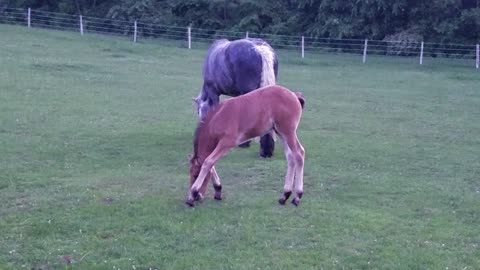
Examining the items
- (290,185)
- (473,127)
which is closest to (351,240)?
(290,185)

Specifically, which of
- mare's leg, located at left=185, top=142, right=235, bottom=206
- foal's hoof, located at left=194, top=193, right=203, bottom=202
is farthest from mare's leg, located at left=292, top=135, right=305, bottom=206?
foal's hoof, located at left=194, top=193, right=203, bottom=202

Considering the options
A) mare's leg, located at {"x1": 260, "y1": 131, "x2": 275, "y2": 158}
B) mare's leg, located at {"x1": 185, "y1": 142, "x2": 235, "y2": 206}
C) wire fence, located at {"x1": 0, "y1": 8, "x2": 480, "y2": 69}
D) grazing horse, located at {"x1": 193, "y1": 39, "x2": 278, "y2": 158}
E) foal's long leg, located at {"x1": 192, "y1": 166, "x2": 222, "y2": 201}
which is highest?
grazing horse, located at {"x1": 193, "y1": 39, "x2": 278, "y2": 158}

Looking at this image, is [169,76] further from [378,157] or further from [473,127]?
[378,157]

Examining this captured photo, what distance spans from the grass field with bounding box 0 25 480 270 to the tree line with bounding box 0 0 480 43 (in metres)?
14.8

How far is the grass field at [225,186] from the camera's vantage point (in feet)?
23.6

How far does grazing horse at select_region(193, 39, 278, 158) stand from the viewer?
477 inches

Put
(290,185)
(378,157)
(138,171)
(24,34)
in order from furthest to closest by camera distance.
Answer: (24,34) < (378,157) < (138,171) < (290,185)

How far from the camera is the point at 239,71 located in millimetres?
12438

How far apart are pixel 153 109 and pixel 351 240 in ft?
33.8

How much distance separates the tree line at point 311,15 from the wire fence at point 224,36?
23.8 inches

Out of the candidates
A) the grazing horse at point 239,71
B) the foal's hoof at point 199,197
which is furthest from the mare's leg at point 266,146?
the foal's hoof at point 199,197

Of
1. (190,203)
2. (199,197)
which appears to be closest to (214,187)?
(199,197)

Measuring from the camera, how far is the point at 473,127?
1603 cm

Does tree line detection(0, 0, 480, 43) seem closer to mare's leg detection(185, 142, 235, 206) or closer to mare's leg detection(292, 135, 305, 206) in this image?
mare's leg detection(292, 135, 305, 206)
